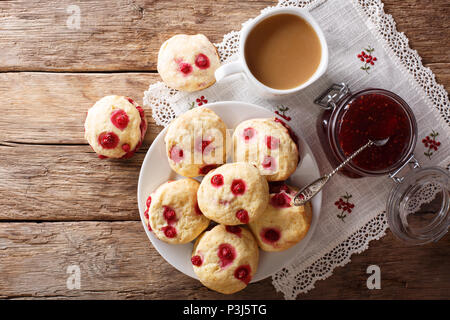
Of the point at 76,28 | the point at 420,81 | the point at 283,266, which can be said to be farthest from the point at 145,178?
the point at 420,81

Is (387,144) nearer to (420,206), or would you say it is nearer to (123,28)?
(420,206)

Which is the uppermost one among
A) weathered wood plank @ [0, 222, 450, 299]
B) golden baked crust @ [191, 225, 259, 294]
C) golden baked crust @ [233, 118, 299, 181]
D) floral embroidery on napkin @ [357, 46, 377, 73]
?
floral embroidery on napkin @ [357, 46, 377, 73]

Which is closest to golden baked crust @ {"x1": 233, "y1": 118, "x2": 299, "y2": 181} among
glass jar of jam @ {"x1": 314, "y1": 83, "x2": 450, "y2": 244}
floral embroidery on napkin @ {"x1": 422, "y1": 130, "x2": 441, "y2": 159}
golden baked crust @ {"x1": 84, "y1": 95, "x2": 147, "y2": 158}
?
glass jar of jam @ {"x1": 314, "y1": 83, "x2": 450, "y2": 244}

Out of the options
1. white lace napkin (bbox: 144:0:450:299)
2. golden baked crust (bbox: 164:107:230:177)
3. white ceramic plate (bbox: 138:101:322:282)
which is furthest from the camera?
white lace napkin (bbox: 144:0:450:299)

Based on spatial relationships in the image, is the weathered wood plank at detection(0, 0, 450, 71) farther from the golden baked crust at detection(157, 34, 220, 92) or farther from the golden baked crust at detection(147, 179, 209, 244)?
the golden baked crust at detection(147, 179, 209, 244)

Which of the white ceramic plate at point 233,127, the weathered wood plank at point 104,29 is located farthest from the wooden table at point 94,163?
the white ceramic plate at point 233,127

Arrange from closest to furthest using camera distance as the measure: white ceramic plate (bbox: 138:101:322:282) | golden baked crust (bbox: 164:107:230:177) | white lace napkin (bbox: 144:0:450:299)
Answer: golden baked crust (bbox: 164:107:230:177) → white ceramic plate (bbox: 138:101:322:282) → white lace napkin (bbox: 144:0:450:299)
